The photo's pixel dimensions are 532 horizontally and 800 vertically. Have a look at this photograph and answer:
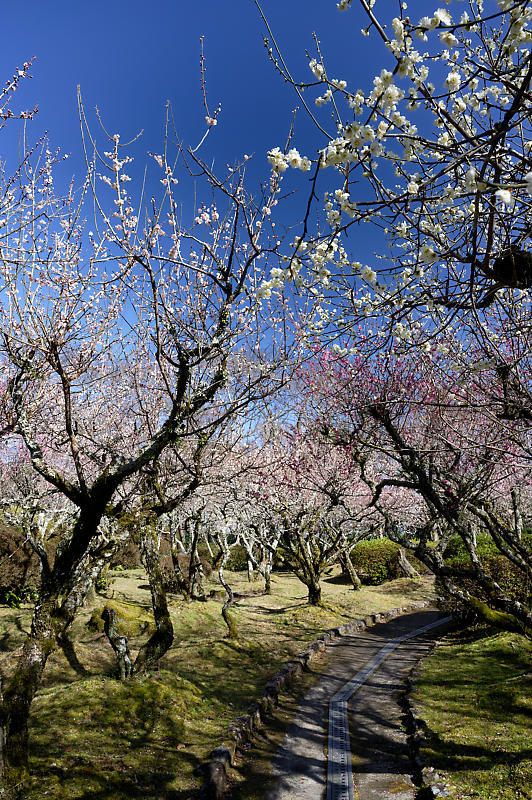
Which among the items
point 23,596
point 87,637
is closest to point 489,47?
point 87,637

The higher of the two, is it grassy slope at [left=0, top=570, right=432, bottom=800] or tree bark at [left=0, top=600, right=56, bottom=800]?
tree bark at [left=0, top=600, right=56, bottom=800]

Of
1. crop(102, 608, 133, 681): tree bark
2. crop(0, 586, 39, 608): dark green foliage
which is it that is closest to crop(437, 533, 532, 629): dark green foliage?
crop(102, 608, 133, 681): tree bark

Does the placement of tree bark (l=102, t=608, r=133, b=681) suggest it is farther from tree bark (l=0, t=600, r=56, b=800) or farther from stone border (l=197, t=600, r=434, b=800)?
tree bark (l=0, t=600, r=56, b=800)

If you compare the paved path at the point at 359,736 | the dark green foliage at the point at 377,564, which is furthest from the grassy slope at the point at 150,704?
the dark green foliage at the point at 377,564

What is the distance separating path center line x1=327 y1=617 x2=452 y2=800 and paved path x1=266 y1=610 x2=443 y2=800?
0.09 meters

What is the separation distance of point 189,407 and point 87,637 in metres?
9.48

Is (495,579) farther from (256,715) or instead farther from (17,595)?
(17,595)

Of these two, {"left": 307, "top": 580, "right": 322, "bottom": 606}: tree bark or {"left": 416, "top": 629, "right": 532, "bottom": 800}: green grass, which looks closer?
{"left": 416, "top": 629, "right": 532, "bottom": 800}: green grass

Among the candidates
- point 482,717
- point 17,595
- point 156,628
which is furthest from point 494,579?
point 17,595

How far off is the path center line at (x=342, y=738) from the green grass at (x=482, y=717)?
112 cm

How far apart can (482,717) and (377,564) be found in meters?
19.6

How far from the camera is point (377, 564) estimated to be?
2569 centimetres

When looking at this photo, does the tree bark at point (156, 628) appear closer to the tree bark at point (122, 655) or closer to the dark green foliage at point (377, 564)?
the tree bark at point (122, 655)

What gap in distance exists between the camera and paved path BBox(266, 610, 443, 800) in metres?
5.56
